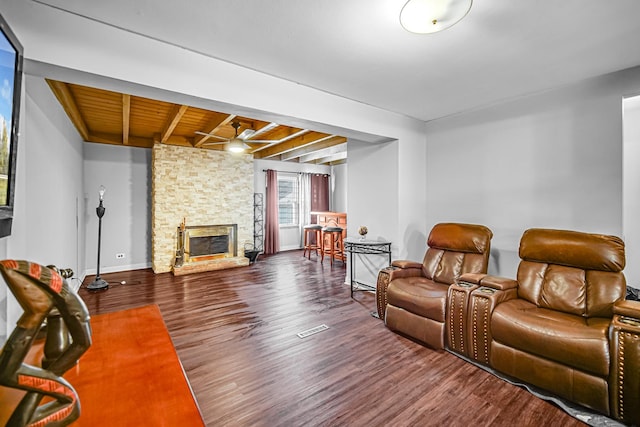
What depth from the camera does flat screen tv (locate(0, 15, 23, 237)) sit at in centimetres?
123

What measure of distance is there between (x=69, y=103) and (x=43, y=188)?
1674 millimetres

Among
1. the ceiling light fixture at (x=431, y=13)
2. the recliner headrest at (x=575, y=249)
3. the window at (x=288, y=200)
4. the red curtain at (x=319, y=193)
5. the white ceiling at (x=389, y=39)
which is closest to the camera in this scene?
the ceiling light fixture at (x=431, y=13)

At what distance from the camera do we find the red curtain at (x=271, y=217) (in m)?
7.65

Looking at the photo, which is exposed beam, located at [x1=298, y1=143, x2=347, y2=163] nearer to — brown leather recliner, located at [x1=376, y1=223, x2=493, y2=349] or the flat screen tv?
brown leather recliner, located at [x1=376, y1=223, x2=493, y2=349]

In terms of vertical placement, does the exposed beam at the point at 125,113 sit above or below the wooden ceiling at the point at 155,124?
below

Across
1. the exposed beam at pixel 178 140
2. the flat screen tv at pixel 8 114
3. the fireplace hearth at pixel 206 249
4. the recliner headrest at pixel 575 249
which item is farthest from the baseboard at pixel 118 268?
the recliner headrest at pixel 575 249

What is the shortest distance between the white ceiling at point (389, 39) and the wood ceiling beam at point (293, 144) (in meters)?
2.43

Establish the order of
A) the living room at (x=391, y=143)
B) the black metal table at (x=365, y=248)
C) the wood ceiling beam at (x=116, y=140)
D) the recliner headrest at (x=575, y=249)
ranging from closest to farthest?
the living room at (x=391, y=143), the recliner headrest at (x=575, y=249), the black metal table at (x=365, y=248), the wood ceiling beam at (x=116, y=140)

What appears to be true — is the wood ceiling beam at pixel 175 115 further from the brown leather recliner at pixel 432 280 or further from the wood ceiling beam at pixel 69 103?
the brown leather recliner at pixel 432 280

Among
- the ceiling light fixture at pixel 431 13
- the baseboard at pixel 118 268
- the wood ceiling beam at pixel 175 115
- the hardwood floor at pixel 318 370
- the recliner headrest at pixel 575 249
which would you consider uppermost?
the wood ceiling beam at pixel 175 115

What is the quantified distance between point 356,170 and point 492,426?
11.6 ft

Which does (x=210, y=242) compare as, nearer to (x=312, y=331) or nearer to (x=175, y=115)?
(x=175, y=115)

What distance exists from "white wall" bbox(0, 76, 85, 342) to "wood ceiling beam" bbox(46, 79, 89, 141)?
10cm

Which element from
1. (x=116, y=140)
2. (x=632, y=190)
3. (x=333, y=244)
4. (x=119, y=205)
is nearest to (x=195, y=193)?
(x=119, y=205)
